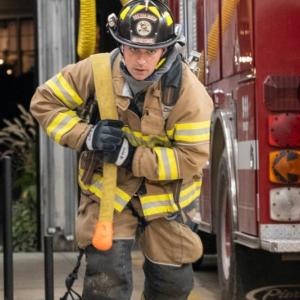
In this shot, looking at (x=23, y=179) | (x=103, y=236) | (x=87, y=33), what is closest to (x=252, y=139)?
(x=87, y=33)

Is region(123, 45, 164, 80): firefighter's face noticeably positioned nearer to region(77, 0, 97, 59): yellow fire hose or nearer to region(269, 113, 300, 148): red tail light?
region(77, 0, 97, 59): yellow fire hose

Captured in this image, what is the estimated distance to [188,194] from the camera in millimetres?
4723

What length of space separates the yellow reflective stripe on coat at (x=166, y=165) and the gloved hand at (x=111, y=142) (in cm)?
13

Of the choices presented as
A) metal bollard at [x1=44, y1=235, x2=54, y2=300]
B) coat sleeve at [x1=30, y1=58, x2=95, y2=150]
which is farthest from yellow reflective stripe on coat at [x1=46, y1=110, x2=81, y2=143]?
metal bollard at [x1=44, y1=235, x2=54, y2=300]

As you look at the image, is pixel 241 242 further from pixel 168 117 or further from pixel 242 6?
pixel 168 117

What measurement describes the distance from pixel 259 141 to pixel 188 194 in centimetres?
159

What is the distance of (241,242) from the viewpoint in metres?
6.58

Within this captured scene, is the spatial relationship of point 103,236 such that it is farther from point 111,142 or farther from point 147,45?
point 147,45

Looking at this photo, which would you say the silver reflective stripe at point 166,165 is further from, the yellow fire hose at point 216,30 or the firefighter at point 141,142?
the yellow fire hose at point 216,30

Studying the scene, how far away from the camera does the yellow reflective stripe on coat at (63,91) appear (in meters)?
4.59

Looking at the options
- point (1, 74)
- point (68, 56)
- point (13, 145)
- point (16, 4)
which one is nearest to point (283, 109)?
point (68, 56)

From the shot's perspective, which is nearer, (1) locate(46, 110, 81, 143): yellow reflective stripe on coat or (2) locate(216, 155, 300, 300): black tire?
(1) locate(46, 110, 81, 143): yellow reflective stripe on coat

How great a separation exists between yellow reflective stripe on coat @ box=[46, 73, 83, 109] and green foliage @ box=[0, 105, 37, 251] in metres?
6.57

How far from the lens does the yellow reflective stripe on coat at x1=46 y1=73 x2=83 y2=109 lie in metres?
4.59
